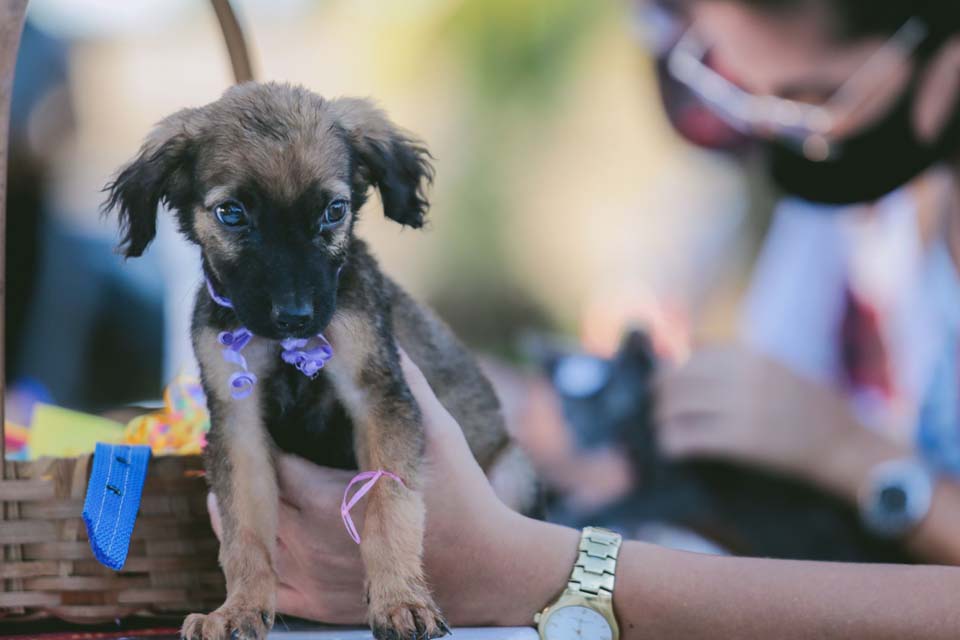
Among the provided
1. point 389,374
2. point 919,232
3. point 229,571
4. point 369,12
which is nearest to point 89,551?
point 229,571

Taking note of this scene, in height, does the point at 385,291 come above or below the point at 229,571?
above

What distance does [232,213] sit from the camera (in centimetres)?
177

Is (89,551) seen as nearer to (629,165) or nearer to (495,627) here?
(495,627)

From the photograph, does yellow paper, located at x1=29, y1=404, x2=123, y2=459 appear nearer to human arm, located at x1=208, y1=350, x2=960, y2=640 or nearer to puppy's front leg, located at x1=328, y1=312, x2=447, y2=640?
human arm, located at x1=208, y1=350, x2=960, y2=640

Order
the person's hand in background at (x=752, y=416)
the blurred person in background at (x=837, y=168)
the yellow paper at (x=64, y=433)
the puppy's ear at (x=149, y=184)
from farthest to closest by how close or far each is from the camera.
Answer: the person's hand in background at (x=752, y=416) < the blurred person in background at (x=837, y=168) < the yellow paper at (x=64, y=433) < the puppy's ear at (x=149, y=184)

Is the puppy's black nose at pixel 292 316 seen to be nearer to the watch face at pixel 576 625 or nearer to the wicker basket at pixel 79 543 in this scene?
the wicker basket at pixel 79 543

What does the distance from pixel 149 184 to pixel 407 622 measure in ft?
2.84

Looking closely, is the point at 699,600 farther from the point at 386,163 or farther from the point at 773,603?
the point at 386,163

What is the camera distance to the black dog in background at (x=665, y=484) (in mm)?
4676

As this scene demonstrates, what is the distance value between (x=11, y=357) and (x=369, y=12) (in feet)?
7.41

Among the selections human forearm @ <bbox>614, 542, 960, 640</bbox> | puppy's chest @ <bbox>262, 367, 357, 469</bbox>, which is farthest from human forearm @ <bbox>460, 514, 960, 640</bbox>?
puppy's chest @ <bbox>262, 367, 357, 469</bbox>

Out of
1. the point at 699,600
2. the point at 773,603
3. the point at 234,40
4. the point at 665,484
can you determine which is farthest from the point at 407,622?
the point at 665,484

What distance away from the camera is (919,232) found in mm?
4551

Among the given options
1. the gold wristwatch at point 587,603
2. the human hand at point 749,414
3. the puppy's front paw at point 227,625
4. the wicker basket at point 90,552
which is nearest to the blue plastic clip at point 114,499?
the wicker basket at point 90,552
